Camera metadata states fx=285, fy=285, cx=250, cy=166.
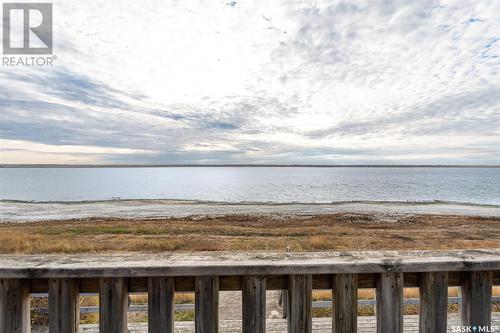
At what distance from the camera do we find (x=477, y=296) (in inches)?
64.7

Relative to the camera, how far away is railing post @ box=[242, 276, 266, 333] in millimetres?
1599

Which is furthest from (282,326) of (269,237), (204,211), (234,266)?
(204,211)

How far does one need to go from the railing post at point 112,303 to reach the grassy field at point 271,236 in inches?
454

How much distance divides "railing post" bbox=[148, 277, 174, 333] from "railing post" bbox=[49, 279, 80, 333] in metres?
0.41

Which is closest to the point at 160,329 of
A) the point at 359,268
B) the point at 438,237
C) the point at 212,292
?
the point at 212,292

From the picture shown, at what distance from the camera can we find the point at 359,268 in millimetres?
1597

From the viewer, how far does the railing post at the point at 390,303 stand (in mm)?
1618

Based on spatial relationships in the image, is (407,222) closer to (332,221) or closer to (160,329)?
(332,221)

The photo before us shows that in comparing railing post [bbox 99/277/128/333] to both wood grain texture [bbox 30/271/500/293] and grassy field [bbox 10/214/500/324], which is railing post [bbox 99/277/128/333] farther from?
grassy field [bbox 10/214/500/324]

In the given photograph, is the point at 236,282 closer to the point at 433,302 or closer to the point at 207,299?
the point at 207,299

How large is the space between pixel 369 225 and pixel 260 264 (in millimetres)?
24113

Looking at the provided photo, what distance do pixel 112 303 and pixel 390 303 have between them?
5.15ft

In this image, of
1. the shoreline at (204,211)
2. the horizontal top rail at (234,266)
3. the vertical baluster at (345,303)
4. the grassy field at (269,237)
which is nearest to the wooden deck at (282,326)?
the grassy field at (269,237)

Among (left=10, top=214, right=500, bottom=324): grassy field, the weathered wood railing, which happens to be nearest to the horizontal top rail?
the weathered wood railing
